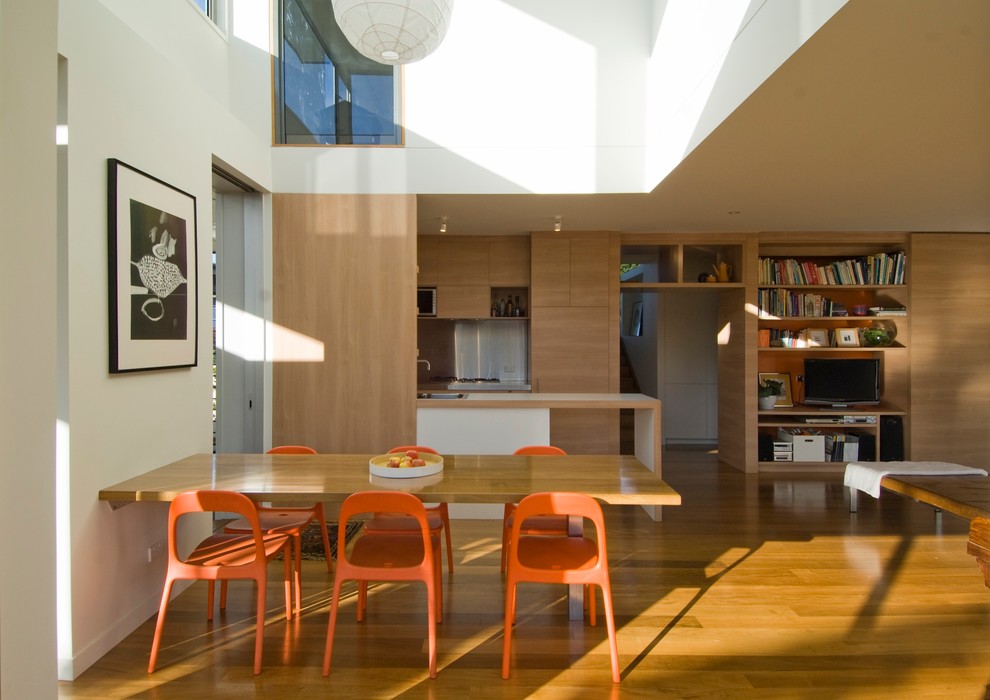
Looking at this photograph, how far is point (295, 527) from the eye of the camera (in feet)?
10.5

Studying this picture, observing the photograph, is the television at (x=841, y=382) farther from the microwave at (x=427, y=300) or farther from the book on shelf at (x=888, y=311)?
the microwave at (x=427, y=300)

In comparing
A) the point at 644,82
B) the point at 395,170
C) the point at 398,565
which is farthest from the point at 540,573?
the point at 644,82

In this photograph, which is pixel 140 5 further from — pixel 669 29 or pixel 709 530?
pixel 709 530

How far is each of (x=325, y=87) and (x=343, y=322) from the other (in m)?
1.97

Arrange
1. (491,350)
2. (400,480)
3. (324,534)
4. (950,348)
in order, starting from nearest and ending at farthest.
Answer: (400,480) < (324,534) < (950,348) < (491,350)

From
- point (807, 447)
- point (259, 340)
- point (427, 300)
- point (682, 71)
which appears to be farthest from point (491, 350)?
point (682, 71)

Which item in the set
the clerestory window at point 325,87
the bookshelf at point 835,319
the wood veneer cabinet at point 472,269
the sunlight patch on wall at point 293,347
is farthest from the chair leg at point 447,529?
the bookshelf at point 835,319

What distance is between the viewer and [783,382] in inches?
283

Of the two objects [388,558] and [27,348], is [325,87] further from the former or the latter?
[27,348]

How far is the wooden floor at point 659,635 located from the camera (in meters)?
2.62

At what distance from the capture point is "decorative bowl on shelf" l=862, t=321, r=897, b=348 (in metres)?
6.82

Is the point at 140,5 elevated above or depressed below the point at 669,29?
below

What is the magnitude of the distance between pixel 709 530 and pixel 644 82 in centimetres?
367

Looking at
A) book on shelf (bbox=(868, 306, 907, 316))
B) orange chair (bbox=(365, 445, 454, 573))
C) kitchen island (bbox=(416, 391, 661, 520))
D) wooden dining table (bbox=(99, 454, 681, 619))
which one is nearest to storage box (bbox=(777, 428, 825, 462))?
book on shelf (bbox=(868, 306, 907, 316))
